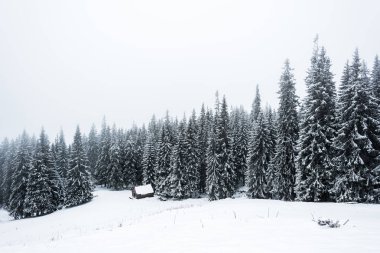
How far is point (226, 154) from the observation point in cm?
4450

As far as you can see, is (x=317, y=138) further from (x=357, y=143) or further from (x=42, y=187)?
(x=42, y=187)

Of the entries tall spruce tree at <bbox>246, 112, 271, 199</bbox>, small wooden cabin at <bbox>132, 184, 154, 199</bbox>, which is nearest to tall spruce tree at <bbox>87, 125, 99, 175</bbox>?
small wooden cabin at <bbox>132, 184, 154, 199</bbox>

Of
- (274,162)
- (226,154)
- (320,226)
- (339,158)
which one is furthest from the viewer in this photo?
(226,154)

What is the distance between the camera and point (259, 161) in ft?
128

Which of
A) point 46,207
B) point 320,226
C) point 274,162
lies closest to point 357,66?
point 274,162

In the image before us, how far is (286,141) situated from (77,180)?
43.6 m

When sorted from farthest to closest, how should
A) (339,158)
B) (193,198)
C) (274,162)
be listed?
(193,198), (274,162), (339,158)

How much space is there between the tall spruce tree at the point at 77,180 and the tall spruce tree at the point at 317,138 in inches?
1737

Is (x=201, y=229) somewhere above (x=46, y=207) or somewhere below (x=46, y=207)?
above

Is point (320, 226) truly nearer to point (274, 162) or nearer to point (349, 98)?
point (349, 98)

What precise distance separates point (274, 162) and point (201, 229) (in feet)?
90.0

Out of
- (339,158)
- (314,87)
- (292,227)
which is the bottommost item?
(292,227)

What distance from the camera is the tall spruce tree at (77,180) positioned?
51812 mm

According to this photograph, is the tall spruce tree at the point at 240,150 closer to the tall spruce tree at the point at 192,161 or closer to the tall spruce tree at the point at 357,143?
the tall spruce tree at the point at 192,161
